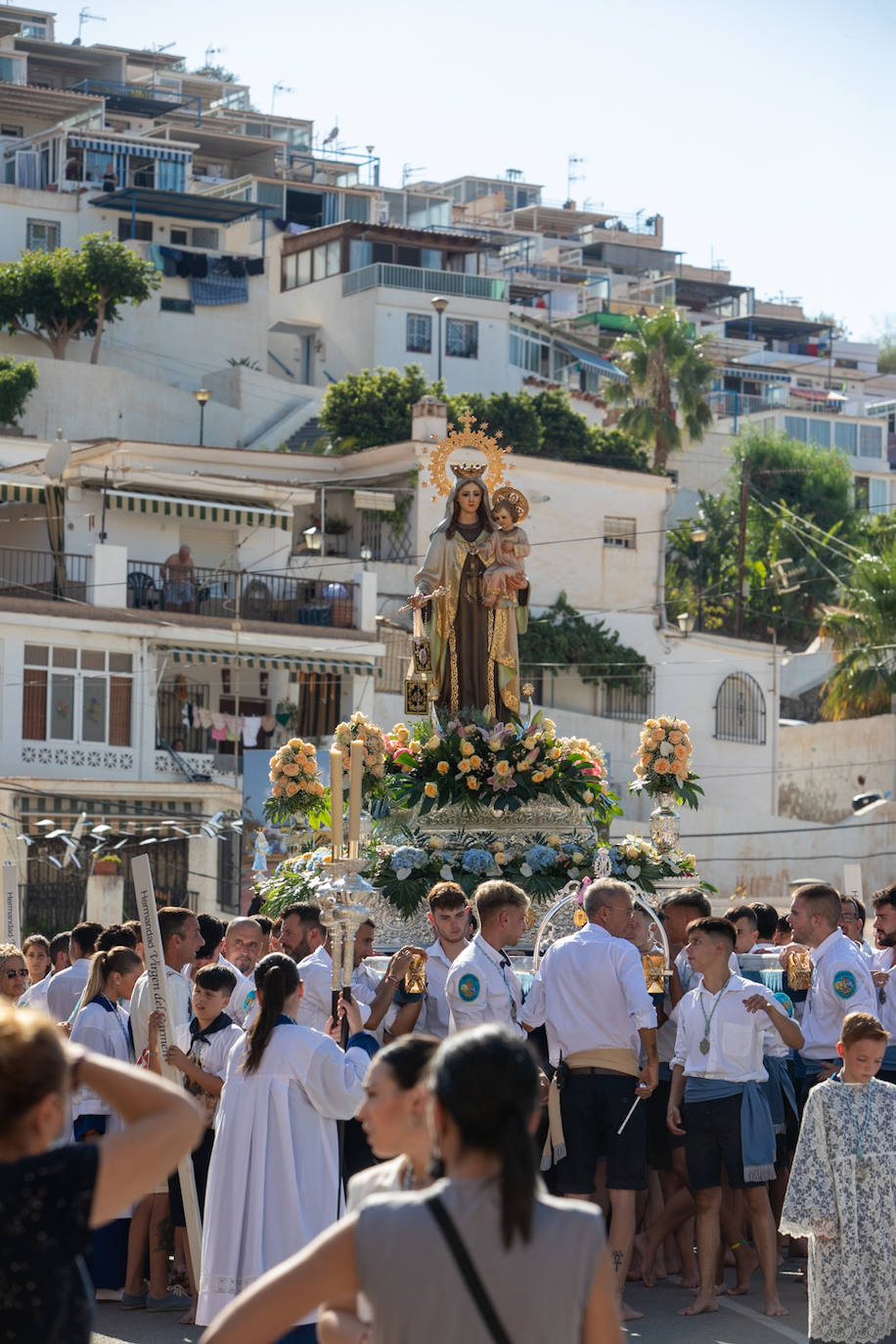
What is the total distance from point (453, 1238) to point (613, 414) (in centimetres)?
5593

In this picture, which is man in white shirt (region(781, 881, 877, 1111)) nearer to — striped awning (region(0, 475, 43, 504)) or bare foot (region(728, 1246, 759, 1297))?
bare foot (region(728, 1246, 759, 1297))

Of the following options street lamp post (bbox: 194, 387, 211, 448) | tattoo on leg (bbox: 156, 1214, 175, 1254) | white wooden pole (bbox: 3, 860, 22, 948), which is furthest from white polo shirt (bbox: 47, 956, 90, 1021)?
street lamp post (bbox: 194, 387, 211, 448)

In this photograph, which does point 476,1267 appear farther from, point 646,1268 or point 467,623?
point 467,623

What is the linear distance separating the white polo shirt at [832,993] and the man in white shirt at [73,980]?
402 cm

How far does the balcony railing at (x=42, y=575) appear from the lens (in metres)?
36.0

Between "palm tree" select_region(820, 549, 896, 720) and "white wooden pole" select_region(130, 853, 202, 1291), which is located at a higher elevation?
"palm tree" select_region(820, 549, 896, 720)

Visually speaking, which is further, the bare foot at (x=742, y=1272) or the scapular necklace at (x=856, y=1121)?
the bare foot at (x=742, y=1272)

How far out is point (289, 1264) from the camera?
420 cm

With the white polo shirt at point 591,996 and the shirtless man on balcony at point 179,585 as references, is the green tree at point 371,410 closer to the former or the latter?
the shirtless man on balcony at point 179,585

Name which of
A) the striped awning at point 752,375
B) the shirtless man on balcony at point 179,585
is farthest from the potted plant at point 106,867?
the striped awning at point 752,375

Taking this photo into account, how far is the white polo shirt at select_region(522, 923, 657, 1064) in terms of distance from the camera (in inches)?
385

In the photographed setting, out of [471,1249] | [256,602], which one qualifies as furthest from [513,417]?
[471,1249]

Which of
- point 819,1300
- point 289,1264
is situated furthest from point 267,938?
point 289,1264

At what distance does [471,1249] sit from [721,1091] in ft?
20.4
